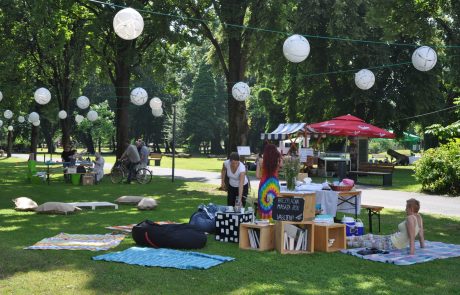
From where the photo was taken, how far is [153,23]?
70.9 feet

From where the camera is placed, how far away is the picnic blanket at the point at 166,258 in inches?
299

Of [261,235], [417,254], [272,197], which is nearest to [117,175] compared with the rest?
[272,197]

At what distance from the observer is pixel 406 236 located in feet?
28.9

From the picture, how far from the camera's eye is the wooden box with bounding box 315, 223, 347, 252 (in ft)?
29.2

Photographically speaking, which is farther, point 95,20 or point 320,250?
point 95,20

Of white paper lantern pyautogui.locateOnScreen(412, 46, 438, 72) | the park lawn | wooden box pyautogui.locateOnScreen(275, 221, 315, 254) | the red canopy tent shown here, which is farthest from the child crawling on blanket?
the red canopy tent

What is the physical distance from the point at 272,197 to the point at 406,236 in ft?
7.97

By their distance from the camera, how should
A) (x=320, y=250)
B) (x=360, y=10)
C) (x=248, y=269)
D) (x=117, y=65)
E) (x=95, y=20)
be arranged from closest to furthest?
(x=248, y=269)
(x=320, y=250)
(x=95, y=20)
(x=117, y=65)
(x=360, y=10)

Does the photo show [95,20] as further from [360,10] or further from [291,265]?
[291,265]

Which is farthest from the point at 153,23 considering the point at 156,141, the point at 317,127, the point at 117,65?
the point at 156,141

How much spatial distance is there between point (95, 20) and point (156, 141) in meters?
49.5

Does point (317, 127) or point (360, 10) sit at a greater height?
point (360, 10)

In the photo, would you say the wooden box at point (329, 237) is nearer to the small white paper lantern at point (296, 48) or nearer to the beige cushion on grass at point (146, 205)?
the small white paper lantern at point (296, 48)

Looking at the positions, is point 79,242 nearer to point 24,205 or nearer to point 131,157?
point 24,205
